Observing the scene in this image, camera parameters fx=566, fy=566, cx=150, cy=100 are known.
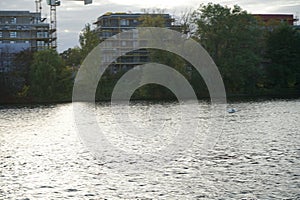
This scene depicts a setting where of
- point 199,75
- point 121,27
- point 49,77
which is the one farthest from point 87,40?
point 121,27

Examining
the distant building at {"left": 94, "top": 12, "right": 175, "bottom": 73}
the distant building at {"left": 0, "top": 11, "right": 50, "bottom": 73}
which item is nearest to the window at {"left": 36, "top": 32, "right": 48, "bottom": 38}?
the distant building at {"left": 0, "top": 11, "right": 50, "bottom": 73}

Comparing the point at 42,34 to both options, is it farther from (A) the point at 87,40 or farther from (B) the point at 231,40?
(B) the point at 231,40

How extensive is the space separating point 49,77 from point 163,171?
199 ft

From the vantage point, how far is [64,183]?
2025 cm

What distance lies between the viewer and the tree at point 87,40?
86.7 meters

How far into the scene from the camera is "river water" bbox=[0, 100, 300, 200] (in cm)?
1830

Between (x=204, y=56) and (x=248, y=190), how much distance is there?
64174mm

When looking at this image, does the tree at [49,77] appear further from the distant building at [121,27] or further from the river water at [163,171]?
the river water at [163,171]

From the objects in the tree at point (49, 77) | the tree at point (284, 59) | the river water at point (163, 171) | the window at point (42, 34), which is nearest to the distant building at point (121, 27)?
the window at point (42, 34)

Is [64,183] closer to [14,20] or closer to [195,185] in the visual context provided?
[195,185]

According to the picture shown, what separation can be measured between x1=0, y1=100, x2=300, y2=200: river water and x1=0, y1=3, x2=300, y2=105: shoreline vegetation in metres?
45.9

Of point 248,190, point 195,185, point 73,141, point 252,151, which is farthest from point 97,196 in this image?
point 73,141

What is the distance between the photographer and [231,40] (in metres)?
82.1

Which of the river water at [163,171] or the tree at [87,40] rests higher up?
the tree at [87,40]
